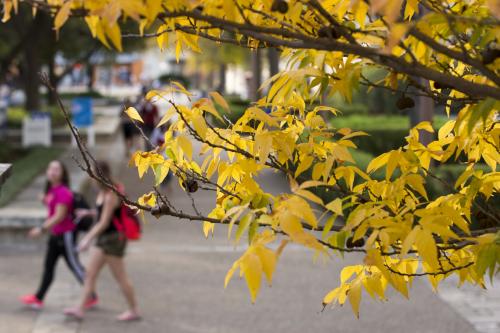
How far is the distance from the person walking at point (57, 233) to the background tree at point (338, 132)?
6.06 meters

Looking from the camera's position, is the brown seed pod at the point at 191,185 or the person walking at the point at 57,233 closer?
the brown seed pod at the point at 191,185

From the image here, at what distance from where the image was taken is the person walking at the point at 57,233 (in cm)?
1016

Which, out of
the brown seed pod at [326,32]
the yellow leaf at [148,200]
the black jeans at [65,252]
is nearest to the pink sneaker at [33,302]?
the black jeans at [65,252]

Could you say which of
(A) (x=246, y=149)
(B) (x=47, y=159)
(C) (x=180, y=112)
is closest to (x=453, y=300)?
(A) (x=246, y=149)

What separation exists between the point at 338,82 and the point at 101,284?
8.20 meters

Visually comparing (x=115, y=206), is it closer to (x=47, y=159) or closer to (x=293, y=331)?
(x=293, y=331)

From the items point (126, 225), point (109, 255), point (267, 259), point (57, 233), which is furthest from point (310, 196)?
point (57, 233)

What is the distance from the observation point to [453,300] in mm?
10406

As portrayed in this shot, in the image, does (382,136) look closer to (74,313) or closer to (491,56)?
(74,313)

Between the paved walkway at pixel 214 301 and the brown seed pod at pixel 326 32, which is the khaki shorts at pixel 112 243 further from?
the brown seed pod at pixel 326 32

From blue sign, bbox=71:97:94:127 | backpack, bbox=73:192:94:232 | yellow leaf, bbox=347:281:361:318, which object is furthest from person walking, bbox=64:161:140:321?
blue sign, bbox=71:97:94:127

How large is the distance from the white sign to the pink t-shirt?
15.0 metres

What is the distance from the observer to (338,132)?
13.0 ft

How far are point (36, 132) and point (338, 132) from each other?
22.0 metres
